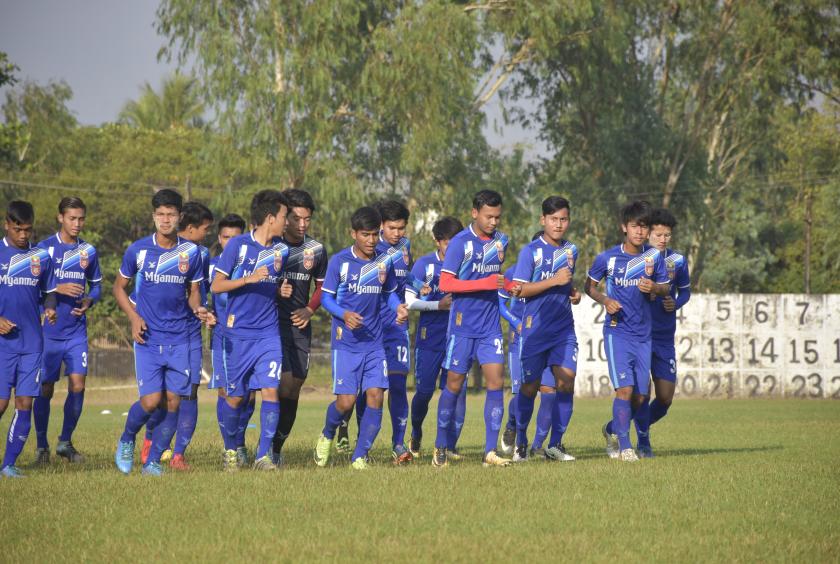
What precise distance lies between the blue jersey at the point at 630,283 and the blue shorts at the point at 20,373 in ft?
19.3

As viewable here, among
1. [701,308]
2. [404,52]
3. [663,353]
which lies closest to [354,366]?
[663,353]

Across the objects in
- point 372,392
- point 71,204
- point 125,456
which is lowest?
point 125,456

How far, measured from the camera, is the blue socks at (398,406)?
44.3 feet

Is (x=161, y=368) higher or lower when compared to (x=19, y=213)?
lower

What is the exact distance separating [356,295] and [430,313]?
232cm

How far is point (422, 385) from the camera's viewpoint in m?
14.2

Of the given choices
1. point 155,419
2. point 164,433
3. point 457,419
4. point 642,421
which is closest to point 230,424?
point 164,433

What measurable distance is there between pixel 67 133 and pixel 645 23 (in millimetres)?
31416

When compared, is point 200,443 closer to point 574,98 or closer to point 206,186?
point 574,98

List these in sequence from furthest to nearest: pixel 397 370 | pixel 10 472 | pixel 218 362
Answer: pixel 397 370
pixel 218 362
pixel 10 472

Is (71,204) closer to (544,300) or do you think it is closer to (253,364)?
(253,364)

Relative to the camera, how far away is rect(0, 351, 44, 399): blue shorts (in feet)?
38.1

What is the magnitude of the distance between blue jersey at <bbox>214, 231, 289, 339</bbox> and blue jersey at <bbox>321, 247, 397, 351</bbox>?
1.92 ft

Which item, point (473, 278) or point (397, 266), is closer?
point (473, 278)
